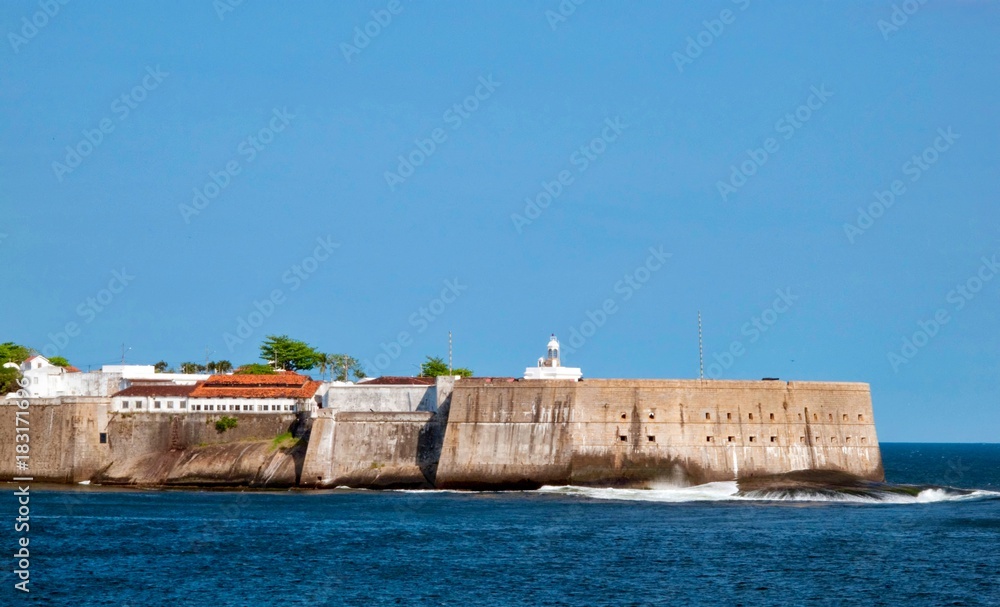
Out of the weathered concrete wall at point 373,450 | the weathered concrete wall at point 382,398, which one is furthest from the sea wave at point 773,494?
the weathered concrete wall at point 382,398

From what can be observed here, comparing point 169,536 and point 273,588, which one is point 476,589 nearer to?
point 273,588

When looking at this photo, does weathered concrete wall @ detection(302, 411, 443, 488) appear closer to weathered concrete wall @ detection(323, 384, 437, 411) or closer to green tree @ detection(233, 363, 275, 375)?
weathered concrete wall @ detection(323, 384, 437, 411)

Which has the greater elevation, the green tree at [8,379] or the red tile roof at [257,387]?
the green tree at [8,379]

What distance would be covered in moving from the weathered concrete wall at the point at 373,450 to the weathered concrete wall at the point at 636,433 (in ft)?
7.22

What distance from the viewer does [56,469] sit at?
67.9m

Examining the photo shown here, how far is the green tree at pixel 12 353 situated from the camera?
82562 mm

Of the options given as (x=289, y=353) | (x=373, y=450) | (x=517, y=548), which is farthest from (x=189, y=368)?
(x=517, y=548)

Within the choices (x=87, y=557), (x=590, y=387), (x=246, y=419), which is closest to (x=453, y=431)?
(x=590, y=387)

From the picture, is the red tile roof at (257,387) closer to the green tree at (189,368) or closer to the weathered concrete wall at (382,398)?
the weathered concrete wall at (382,398)

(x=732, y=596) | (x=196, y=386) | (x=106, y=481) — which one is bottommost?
(x=732, y=596)

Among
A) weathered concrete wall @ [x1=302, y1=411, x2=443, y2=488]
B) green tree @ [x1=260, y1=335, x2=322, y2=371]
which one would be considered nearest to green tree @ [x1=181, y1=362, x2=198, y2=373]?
green tree @ [x1=260, y1=335, x2=322, y2=371]

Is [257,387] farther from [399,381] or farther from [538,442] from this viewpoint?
[538,442]

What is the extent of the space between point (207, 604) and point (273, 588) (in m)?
Result: 2.64

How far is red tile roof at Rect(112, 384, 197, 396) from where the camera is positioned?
232 feet
